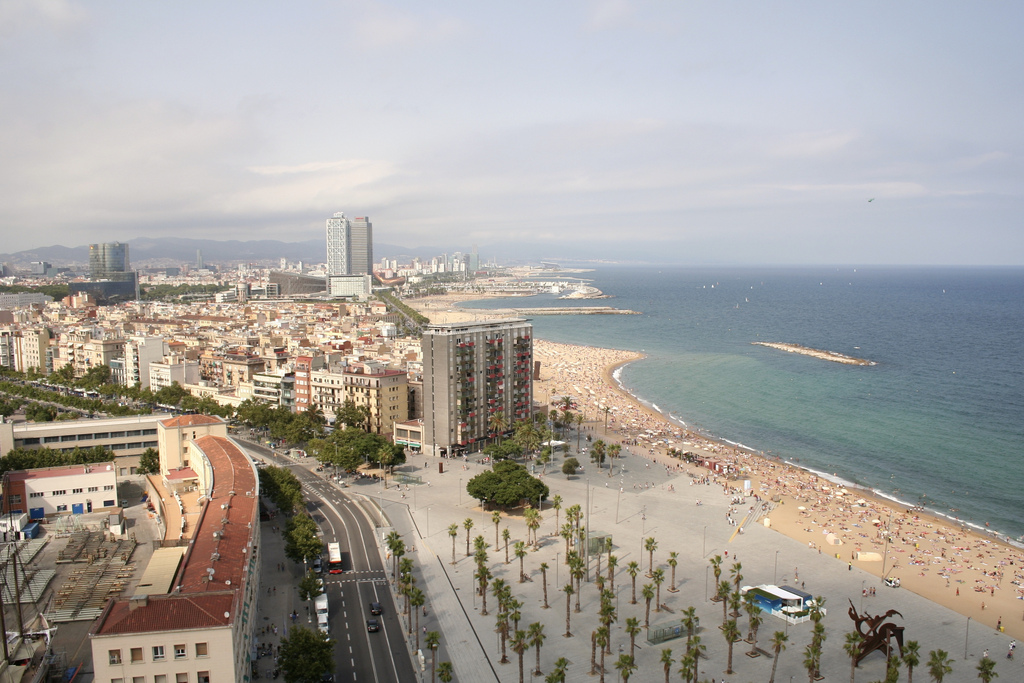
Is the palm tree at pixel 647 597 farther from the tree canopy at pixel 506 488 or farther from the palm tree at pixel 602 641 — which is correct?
the tree canopy at pixel 506 488

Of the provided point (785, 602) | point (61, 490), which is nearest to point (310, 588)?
point (785, 602)

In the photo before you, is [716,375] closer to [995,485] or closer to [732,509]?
[995,485]

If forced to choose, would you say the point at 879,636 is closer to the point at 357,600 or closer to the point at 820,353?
the point at 357,600

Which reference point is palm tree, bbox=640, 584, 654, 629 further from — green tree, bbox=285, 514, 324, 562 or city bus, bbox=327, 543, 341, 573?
green tree, bbox=285, 514, 324, 562

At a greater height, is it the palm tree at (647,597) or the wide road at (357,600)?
the palm tree at (647,597)

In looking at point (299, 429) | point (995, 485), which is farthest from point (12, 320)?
point (995, 485)

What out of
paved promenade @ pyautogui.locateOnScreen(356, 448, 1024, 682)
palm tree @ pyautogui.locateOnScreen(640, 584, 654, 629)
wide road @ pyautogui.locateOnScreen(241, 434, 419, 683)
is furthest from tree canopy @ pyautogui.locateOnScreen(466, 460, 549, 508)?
palm tree @ pyautogui.locateOnScreen(640, 584, 654, 629)

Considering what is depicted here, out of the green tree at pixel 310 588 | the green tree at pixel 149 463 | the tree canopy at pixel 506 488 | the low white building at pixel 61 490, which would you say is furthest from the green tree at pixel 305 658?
the green tree at pixel 149 463
